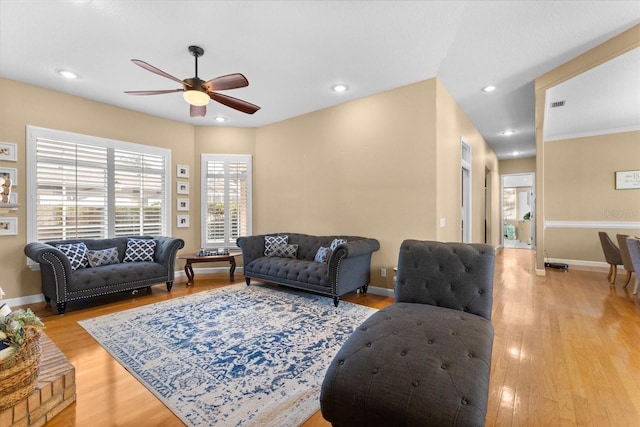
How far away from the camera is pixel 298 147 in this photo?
544 cm

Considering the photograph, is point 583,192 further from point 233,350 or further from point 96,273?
point 96,273

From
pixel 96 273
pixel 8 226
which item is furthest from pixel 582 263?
pixel 8 226

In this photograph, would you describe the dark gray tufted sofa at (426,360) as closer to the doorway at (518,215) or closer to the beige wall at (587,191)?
the beige wall at (587,191)

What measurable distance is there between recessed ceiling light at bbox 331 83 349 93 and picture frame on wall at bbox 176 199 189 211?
3499 millimetres

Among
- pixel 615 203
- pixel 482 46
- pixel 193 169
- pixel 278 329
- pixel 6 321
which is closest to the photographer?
pixel 6 321

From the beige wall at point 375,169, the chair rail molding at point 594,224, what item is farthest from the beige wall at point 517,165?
the beige wall at point 375,169

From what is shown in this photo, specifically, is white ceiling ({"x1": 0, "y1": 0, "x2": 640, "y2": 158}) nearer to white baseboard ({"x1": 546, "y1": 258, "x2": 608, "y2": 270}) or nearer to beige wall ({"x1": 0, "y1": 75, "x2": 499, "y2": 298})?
beige wall ({"x1": 0, "y1": 75, "x2": 499, "y2": 298})

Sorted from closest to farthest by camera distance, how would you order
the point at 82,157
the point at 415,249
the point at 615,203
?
the point at 415,249 < the point at 82,157 < the point at 615,203

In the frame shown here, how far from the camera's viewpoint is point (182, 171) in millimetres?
5625

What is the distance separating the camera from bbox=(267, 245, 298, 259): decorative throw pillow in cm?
493

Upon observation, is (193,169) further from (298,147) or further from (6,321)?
(6,321)

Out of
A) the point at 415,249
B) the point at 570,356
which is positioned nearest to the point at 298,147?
the point at 415,249

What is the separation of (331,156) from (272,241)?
1.79 meters

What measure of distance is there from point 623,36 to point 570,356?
3.41 m
